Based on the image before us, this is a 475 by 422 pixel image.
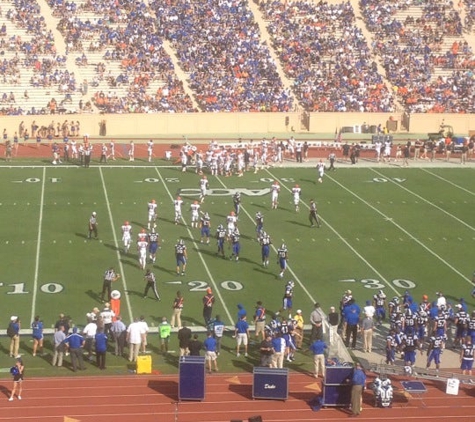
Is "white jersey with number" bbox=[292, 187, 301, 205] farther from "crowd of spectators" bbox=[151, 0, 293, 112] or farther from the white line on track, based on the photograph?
A: "crowd of spectators" bbox=[151, 0, 293, 112]

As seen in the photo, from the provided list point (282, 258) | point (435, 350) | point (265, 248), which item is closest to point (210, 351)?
point (435, 350)

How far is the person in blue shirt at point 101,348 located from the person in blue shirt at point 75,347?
319 millimetres

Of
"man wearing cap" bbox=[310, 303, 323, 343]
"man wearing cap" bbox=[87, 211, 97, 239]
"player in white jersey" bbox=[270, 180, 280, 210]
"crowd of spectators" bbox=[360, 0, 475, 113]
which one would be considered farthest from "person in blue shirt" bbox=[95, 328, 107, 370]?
"crowd of spectators" bbox=[360, 0, 475, 113]

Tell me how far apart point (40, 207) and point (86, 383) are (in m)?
14.3

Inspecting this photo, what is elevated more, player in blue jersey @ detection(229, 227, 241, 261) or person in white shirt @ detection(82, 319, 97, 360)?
player in blue jersey @ detection(229, 227, 241, 261)

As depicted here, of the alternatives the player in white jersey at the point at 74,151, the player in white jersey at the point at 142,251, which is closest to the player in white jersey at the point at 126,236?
the player in white jersey at the point at 142,251

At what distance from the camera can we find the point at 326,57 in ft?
177

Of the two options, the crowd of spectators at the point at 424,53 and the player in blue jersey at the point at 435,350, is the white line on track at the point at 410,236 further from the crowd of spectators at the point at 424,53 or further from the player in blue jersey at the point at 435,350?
the crowd of spectators at the point at 424,53

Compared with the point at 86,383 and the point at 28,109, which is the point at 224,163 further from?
the point at 86,383

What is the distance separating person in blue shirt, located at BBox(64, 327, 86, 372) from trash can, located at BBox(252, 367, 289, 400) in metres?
3.67

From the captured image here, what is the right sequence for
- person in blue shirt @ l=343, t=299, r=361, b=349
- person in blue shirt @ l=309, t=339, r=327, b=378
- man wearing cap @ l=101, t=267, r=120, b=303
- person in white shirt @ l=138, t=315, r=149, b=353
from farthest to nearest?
man wearing cap @ l=101, t=267, r=120, b=303
person in blue shirt @ l=343, t=299, r=361, b=349
person in white shirt @ l=138, t=315, r=149, b=353
person in blue shirt @ l=309, t=339, r=327, b=378

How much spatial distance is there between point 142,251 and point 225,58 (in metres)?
28.8

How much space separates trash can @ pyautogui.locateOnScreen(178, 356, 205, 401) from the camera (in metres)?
17.3

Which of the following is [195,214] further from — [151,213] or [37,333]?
[37,333]
